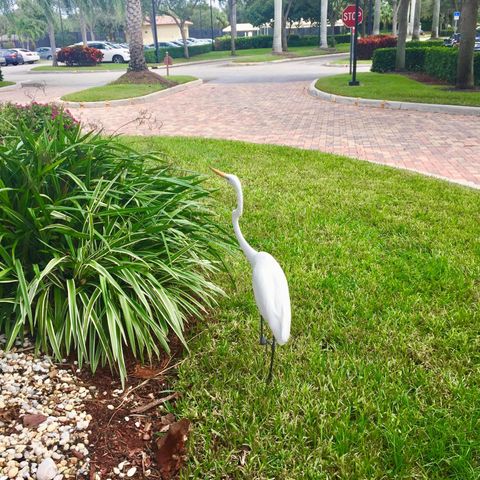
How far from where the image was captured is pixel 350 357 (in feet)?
8.58

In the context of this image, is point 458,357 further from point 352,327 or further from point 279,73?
point 279,73

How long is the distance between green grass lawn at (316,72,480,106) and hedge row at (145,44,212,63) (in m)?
19.1

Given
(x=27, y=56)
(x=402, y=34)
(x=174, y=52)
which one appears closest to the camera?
(x=402, y=34)

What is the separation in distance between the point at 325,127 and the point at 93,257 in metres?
8.01

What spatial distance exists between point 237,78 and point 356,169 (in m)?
16.8

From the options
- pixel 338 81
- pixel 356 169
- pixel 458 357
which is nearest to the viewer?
pixel 458 357

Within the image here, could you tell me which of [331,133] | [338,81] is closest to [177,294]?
[331,133]

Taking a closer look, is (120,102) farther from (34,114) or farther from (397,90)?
(34,114)

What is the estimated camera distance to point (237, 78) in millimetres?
21922

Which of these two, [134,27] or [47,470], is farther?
[134,27]

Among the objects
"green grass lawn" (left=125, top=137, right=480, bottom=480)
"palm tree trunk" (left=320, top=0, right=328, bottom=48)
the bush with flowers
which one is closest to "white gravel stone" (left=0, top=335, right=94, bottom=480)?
"green grass lawn" (left=125, top=137, right=480, bottom=480)

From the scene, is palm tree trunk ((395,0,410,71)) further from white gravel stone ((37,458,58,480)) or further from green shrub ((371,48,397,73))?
white gravel stone ((37,458,58,480))

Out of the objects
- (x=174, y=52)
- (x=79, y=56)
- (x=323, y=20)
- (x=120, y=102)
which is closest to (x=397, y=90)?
(x=120, y=102)

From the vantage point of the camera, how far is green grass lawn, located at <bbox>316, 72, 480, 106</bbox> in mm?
11773
